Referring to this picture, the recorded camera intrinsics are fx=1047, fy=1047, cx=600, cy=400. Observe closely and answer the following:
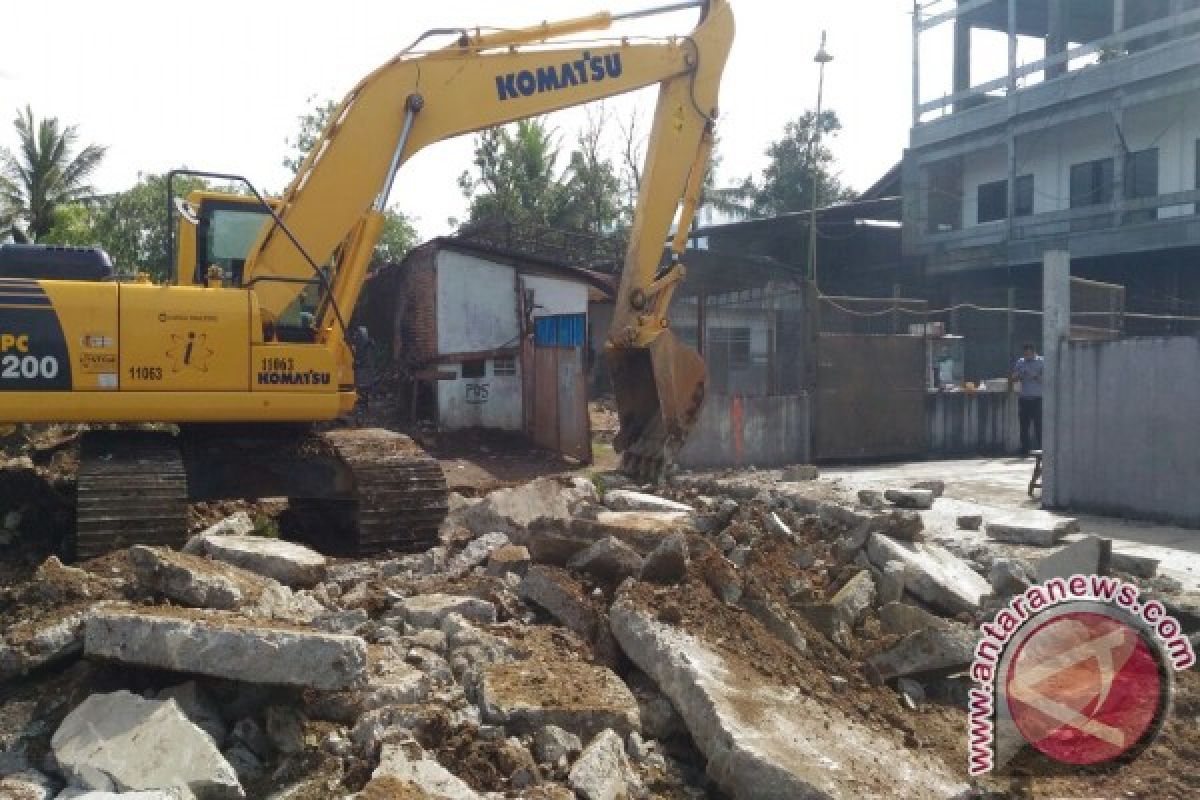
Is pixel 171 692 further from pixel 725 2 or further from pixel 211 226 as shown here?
pixel 725 2

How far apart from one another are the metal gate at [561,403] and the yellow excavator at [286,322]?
16.0 ft

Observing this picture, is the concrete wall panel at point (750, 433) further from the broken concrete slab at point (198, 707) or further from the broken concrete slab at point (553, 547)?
the broken concrete slab at point (198, 707)

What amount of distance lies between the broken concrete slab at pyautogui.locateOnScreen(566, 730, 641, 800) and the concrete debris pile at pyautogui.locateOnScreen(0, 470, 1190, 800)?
1 cm

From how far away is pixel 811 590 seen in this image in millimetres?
6586

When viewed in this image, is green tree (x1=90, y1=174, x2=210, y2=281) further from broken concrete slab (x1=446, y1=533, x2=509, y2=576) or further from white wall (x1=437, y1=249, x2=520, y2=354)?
broken concrete slab (x1=446, y1=533, x2=509, y2=576)

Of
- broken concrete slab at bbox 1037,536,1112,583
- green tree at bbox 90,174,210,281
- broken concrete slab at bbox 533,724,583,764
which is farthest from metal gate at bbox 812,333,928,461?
green tree at bbox 90,174,210,281

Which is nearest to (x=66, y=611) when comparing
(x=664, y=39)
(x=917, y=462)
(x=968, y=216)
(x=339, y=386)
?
(x=339, y=386)

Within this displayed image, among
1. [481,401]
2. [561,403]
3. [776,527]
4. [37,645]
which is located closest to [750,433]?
[561,403]

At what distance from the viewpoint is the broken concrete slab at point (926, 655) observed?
214 inches

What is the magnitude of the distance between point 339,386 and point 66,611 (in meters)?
3.32

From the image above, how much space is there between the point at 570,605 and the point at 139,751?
2471 millimetres

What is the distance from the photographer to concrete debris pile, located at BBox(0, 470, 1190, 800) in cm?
420

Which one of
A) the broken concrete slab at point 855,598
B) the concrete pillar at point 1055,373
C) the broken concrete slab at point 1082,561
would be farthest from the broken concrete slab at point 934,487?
the broken concrete slab at point 855,598

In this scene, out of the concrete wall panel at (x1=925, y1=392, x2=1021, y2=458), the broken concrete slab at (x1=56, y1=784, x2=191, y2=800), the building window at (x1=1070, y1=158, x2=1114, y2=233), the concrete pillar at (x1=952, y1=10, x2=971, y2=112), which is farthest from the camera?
the concrete pillar at (x1=952, y1=10, x2=971, y2=112)
